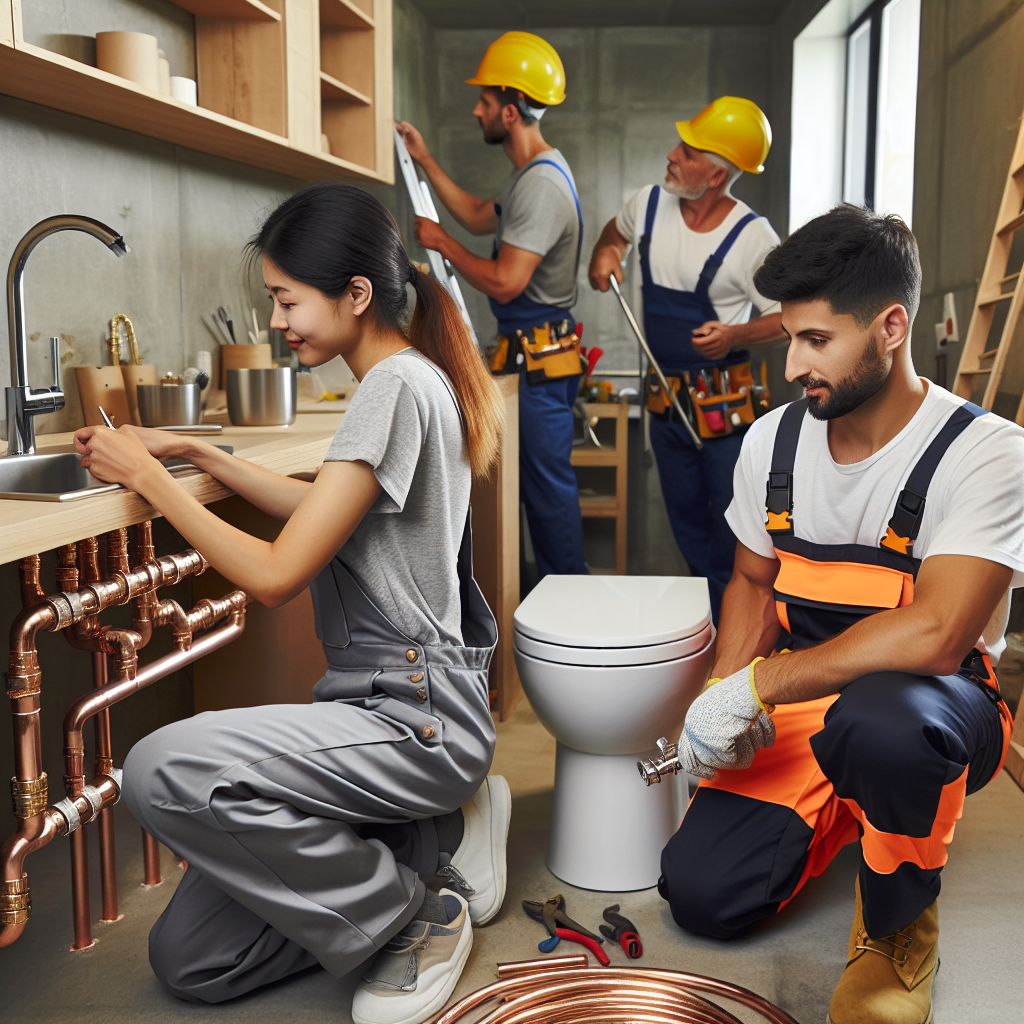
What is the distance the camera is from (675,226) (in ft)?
11.1

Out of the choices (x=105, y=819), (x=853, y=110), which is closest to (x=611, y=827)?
→ (x=105, y=819)

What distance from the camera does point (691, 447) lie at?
137 inches

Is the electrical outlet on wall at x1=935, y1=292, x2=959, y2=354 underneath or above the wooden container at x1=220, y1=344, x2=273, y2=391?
above

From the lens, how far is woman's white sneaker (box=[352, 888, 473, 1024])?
155 centimetres

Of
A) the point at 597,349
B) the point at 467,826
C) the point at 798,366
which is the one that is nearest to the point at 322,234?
the point at 798,366

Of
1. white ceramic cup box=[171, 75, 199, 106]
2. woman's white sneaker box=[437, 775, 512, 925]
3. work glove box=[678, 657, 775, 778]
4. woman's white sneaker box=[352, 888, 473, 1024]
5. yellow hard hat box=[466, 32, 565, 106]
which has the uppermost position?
yellow hard hat box=[466, 32, 565, 106]

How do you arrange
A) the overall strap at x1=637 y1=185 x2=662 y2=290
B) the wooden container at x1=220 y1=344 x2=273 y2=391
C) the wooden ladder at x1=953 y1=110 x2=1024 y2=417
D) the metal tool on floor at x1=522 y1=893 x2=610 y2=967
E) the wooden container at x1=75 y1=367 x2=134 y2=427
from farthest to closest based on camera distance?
the overall strap at x1=637 y1=185 x2=662 y2=290 < the wooden container at x1=220 y1=344 x2=273 y2=391 < the wooden ladder at x1=953 y1=110 x2=1024 y2=417 < the wooden container at x1=75 y1=367 x2=134 y2=427 < the metal tool on floor at x1=522 y1=893 x2=610 y2=967

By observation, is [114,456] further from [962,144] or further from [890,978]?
[962,144]

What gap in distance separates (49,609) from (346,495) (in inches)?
17.4

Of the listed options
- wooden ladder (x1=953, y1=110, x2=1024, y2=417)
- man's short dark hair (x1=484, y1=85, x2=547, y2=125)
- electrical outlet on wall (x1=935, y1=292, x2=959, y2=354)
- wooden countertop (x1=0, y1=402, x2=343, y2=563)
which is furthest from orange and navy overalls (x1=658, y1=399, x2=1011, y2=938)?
man's short dark hair (x1=484, y1=85, x2=547, y2=125)

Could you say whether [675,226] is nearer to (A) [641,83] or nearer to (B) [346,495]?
(A) [641,83]

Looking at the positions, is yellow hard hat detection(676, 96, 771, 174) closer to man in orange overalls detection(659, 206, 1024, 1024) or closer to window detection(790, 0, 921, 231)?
window detection(790, 0, 921, 231)

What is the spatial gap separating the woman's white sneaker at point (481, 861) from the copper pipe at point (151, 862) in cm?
58

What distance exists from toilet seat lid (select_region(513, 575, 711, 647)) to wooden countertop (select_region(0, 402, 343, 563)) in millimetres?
536
